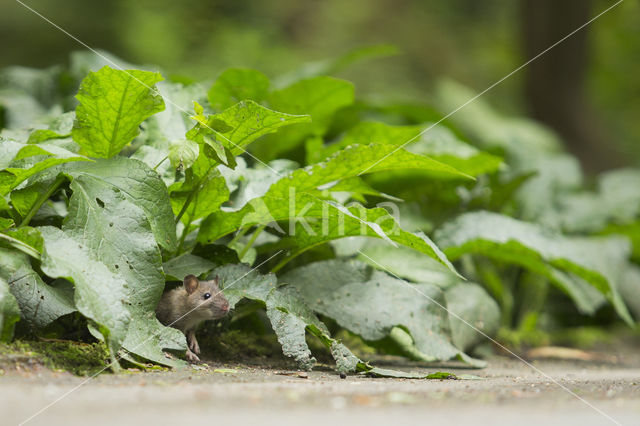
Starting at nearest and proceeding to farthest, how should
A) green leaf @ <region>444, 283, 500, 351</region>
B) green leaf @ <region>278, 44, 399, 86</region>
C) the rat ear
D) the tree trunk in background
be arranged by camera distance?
the rat ear
green leaf @ <region>444, 283, 500, 351</region>
green leaf @ <region>278, 44, 399, 86</region>
the tree trunk in background

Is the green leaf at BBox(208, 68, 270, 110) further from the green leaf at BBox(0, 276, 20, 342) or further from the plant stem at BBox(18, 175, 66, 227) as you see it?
the green leaf at BBox(0, 276, 20, 342)

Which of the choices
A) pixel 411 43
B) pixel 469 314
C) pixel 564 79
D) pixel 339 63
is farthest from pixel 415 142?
pixel 411 43

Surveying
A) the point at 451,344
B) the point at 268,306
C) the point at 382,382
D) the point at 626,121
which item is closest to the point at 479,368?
the point at 451,344

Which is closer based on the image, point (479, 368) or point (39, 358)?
point (39, 358)

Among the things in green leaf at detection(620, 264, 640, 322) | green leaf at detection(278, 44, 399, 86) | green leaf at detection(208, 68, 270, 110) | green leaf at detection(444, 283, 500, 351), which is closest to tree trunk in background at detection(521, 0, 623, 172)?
green leaf at detection(620, 264, 640, 322)

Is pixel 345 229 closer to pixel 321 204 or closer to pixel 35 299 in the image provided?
pixel 321 204

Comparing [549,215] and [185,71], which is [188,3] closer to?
[185,71]

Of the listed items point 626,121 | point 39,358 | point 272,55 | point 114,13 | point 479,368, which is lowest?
point 479,368
